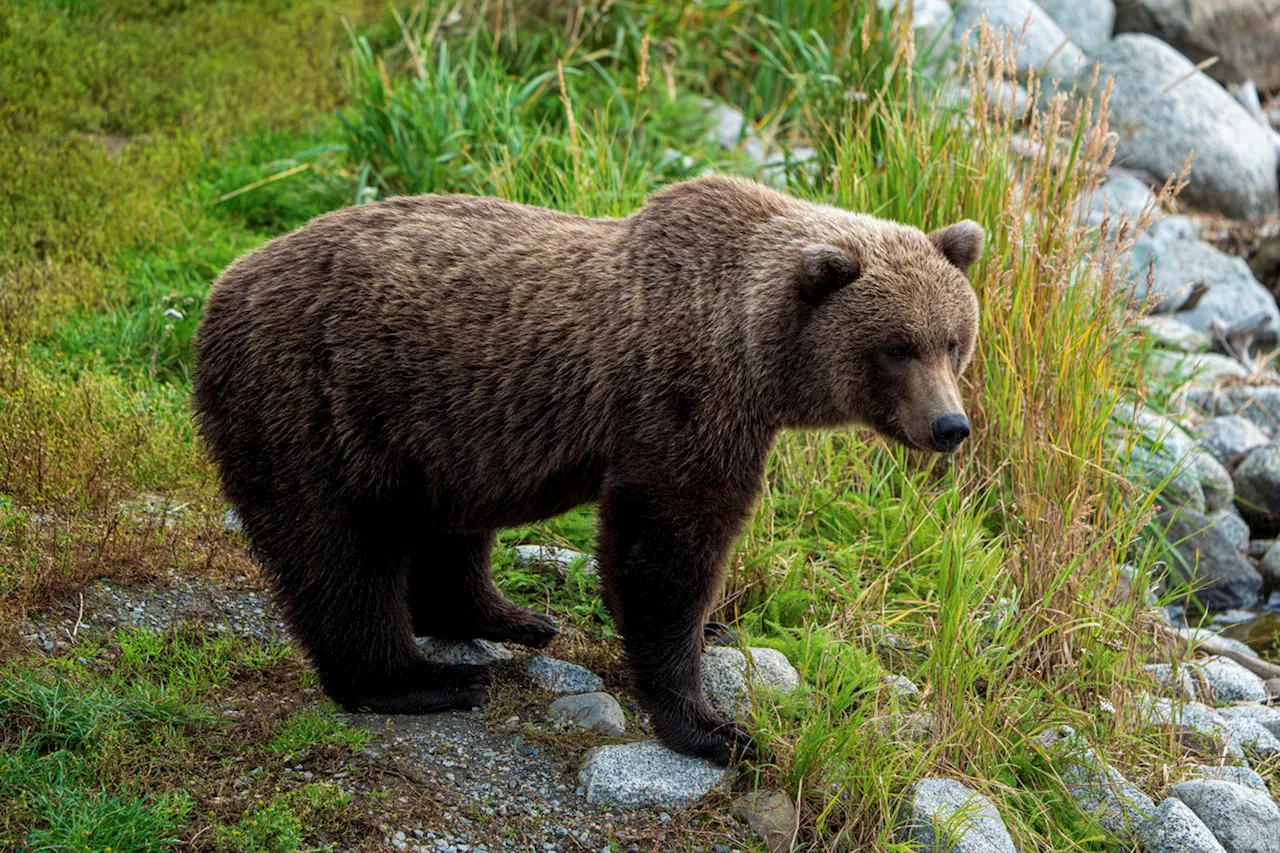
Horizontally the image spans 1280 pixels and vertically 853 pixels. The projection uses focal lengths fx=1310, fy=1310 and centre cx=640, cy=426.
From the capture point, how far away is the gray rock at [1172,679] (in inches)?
228

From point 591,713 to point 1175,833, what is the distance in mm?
2160

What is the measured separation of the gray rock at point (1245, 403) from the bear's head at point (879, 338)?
550 cm

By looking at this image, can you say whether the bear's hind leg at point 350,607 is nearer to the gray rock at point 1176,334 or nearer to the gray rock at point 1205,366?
the gray rock at point 1205,366

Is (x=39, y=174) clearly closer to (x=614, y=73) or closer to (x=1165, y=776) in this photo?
(x=614, y=73)

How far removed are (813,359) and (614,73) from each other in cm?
592

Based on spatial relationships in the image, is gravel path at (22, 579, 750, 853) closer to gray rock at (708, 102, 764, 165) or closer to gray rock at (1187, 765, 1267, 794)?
gray rock at (1187, 765, 1267, 794)

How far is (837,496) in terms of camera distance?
615 centimetres

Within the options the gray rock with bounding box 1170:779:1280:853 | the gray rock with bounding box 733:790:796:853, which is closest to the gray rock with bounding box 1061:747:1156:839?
the gray rock with bounding box 1170:779:1280:853

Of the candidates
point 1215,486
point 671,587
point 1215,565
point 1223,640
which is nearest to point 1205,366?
point 1215,486

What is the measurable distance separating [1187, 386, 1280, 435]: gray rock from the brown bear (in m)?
5.43

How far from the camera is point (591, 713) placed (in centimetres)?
486

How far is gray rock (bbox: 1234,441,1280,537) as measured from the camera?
8.38 m

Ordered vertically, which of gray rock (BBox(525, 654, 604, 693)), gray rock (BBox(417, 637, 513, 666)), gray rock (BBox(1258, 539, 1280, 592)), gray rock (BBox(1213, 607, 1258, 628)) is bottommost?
gray rock (BBox(1213, 607, 1258, 628))

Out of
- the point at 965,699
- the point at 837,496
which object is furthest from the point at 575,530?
the point at 965,699
